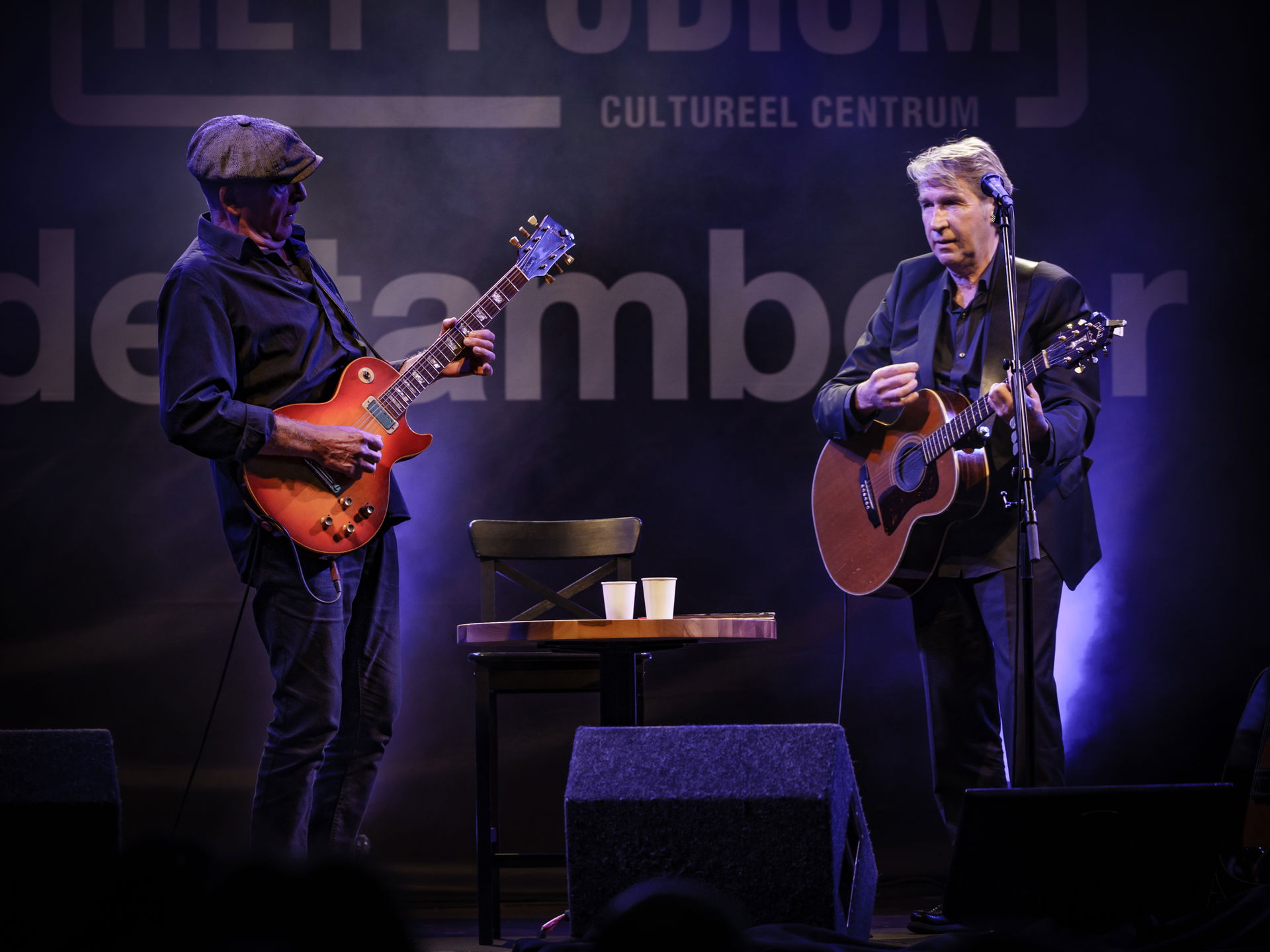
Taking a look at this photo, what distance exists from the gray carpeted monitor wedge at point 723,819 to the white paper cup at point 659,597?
957mm

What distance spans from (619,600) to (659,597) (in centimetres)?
11

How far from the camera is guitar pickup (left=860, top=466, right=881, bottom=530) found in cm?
370

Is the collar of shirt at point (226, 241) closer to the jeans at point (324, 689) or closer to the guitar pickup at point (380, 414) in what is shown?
the guitar pickup at point (380, 414)

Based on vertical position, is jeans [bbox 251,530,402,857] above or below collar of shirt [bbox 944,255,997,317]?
below

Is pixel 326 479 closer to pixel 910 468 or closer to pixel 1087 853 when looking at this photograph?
pixel 910 468

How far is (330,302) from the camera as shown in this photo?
327cm

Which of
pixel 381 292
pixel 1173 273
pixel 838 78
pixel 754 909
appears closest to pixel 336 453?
pixel 754 909

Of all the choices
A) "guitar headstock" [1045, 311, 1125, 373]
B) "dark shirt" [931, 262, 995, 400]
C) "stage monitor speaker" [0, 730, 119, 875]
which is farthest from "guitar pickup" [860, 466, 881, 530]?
"stage monitor speaker" [0, 730, 119, 875]

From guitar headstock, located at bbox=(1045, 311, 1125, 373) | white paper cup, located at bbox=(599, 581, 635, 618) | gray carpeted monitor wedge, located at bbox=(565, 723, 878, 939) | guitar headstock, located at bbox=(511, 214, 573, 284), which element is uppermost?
guitar headstock, located at bbox=(511, 214, 573, 284)

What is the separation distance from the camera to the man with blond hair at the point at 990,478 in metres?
3.43

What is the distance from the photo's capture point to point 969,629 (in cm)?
358

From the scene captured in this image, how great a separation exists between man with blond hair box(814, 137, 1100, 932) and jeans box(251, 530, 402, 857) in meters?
1.53

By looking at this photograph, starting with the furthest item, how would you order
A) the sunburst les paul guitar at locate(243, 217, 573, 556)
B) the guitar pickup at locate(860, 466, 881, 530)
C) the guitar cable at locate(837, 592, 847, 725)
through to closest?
the guitar cable at locate(837, 592, 847, 725), the guitar pickup at locate(860, 466, 881, 530), the sunburst les paul guitar at locate(243, 217, 573, 556)

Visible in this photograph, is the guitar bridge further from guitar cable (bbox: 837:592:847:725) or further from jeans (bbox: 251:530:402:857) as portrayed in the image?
guitar cable (bbox: 837:592:847:725)
